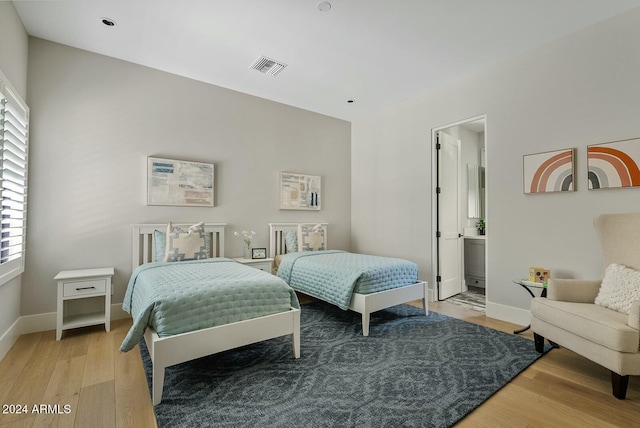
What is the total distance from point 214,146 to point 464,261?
420 cm

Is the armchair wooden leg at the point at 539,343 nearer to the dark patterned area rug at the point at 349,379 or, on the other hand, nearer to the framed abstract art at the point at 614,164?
the dark patterned area rug at the point at 349,379

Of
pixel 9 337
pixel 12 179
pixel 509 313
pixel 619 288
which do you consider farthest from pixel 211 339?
pixel 509 313

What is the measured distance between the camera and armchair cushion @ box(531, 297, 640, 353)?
1784 mm

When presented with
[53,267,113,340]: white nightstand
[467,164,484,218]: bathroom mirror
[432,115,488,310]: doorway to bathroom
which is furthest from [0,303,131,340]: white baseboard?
[467,164,484,218]: bathroom mirror

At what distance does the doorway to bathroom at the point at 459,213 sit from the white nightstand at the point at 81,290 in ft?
12.4

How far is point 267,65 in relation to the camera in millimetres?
3393

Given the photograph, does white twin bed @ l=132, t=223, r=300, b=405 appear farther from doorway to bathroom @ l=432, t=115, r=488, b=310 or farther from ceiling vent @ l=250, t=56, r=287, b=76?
ceiling vent @ l=250, t=56, r=287, b=76

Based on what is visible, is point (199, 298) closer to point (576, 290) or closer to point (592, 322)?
point (592, 322)

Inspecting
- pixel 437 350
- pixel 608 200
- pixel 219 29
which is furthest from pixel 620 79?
pixel 219 29

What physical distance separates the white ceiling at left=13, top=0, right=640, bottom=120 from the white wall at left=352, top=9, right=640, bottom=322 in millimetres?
258

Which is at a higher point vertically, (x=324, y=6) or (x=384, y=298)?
(x=324, y=6)

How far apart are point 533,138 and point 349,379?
294 cm

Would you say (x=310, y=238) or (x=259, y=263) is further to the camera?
(x=310, y=238)

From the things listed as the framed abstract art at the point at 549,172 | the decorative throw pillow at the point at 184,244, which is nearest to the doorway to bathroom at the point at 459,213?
the framed abstract art at the point at 549,172
